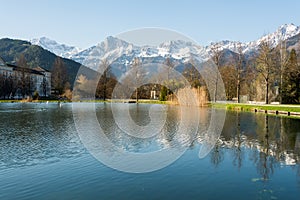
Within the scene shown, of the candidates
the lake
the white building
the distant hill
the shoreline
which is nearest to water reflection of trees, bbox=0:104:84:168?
the lake

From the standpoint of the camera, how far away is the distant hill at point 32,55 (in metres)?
133

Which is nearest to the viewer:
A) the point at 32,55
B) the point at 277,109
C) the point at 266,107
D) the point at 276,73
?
the point at 277,109

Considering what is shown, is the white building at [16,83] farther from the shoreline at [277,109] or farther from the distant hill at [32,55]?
the shoreline at [277,109]

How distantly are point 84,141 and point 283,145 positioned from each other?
916 cm

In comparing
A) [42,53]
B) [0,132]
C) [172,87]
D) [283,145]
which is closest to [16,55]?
[42,53]

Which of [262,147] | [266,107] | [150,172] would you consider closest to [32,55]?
[266,107]

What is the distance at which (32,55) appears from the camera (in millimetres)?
140125

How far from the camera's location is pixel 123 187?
24.8ft

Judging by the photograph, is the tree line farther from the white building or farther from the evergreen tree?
the white building

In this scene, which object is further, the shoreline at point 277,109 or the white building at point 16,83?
the white building at point 16,83

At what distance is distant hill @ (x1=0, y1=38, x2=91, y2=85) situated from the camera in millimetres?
133125

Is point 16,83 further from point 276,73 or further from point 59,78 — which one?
point 276,73

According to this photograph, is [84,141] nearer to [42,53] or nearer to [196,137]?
[196,137]

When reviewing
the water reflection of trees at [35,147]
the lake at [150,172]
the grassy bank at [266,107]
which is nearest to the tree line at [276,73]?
the grassy bank at [266,107]
